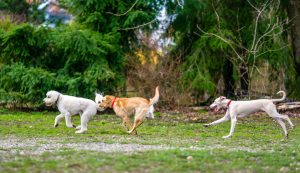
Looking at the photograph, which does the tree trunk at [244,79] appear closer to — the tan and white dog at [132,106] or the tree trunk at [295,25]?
the tree trunk at [295,25]

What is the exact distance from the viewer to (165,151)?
12.5 m

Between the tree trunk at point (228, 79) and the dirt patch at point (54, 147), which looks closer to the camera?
the dirt patch at point (54, 147)

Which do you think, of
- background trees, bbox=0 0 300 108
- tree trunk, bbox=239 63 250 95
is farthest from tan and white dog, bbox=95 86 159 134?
tree trunk, bbox=239 63 250 95

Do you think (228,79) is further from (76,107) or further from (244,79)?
(76,107)

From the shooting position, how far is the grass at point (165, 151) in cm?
1082

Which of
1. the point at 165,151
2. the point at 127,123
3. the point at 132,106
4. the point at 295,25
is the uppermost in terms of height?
the point at 295,25

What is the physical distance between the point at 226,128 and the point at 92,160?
9592 millimetres

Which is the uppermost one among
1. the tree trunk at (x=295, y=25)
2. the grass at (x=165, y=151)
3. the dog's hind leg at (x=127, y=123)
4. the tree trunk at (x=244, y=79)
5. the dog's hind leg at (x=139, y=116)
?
the tree trunk at (x=295, y=25)

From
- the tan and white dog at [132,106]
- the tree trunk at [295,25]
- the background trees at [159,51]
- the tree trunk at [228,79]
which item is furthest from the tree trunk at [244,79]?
the tan and white dog at [132,106]

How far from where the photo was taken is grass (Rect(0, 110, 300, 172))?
426 inches

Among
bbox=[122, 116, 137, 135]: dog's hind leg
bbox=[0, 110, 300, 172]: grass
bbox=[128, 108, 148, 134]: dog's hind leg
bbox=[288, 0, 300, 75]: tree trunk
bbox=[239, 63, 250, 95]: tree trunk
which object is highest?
bbox=[288, 0, 300, 75]: tree trunk

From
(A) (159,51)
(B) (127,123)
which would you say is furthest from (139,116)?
(A) (159,51)

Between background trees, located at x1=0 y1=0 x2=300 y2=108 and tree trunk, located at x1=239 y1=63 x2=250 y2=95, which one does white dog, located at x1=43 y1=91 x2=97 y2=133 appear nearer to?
background trees, located at x1=0 y1=0 x2=300 y2=108

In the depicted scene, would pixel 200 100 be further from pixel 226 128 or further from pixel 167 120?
pixel 226 128
